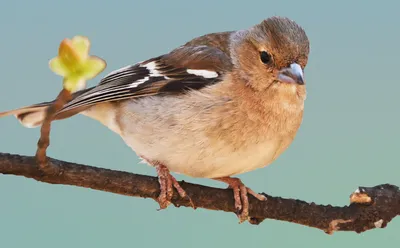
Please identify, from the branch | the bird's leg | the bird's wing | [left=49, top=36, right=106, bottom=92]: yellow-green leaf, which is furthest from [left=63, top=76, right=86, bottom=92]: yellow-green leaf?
the bird's leg

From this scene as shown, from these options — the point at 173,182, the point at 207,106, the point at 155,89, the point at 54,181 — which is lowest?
the point at 54,181

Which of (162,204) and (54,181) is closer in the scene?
(54,181)

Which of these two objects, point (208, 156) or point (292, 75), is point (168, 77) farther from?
point (292, 75)

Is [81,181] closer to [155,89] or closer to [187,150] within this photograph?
[187,150]

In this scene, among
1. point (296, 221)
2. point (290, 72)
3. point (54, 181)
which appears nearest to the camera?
point (54, 181)

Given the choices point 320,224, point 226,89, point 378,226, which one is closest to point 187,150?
point 226,89

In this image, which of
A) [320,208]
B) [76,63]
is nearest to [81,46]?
[76,63]

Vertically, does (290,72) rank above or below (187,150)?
above
